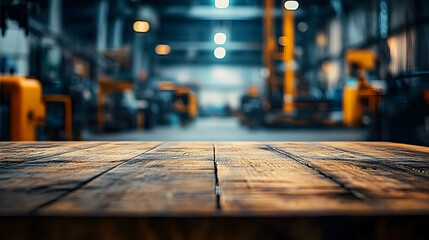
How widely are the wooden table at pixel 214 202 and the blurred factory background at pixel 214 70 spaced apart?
378 centimetres

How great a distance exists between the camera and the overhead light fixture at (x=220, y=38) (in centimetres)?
2525

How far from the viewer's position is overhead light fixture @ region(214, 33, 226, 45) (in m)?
25.2

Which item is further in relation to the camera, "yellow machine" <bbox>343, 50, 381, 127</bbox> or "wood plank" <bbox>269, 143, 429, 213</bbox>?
"yellow machine" <bbox>343, 50, 381, 127</bbox>

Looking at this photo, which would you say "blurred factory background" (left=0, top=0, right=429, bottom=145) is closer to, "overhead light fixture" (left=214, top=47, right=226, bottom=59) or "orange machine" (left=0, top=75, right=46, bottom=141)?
"orange machine" (left=0, top=75, right=46, bottom=141)

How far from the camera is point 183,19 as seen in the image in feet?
78.6

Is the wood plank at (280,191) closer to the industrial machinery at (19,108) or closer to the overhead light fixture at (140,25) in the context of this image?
the industrial machinery at (19,108)

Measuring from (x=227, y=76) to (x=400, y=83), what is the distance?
25.4 meters

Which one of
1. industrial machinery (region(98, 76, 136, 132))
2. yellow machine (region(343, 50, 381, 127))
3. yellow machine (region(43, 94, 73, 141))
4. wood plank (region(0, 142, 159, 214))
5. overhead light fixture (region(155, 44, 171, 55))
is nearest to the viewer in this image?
wood plank (region(0, 142, 159, 214))

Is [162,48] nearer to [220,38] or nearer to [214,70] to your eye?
[220,38]

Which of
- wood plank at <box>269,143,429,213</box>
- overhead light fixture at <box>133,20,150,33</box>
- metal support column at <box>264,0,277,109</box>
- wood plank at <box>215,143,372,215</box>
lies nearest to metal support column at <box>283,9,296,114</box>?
metal support column at <box>264,0,277,109</box>

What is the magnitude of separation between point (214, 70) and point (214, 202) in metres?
30.5

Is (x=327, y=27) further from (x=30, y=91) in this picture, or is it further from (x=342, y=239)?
(x=342, y=239)

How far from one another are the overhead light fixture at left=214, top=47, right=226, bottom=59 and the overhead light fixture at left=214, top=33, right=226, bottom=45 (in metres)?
1.57

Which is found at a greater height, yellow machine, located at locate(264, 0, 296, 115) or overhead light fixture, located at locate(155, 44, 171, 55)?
overhead light fixture, located at locate(155, 44, 171, 55)
